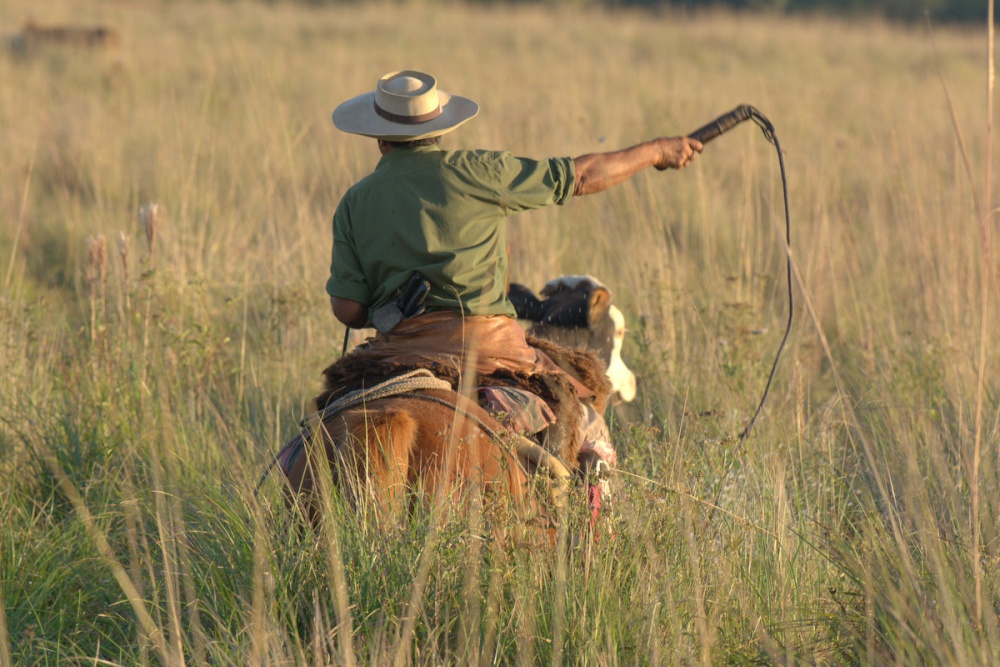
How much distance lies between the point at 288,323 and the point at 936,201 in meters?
3.57

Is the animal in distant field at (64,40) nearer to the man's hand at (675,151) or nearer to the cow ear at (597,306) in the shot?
the cow ear at (597,306)

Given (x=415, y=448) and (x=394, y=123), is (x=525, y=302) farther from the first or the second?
(x=415, y=448)

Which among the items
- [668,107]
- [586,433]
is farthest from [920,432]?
[668,107]

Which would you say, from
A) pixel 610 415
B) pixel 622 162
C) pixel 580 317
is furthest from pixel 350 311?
pixel 610 415

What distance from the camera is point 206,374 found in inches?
192

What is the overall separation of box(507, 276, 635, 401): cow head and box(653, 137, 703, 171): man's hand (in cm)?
78

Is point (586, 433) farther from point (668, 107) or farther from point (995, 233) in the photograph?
point (668, 107)

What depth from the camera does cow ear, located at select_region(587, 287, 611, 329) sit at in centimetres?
422

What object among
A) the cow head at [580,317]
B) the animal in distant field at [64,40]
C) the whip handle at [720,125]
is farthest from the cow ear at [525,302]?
the animal in distant field at [64,40]

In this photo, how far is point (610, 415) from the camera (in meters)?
4.59

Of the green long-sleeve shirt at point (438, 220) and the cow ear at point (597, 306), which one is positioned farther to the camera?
the cow ear at point (597, 306)

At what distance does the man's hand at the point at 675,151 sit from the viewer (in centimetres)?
355

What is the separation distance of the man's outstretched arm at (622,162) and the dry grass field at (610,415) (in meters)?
0.71

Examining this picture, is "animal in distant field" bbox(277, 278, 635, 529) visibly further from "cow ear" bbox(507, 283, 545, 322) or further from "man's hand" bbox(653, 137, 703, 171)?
"cow ear" bbox(507, 283, 545, 322)
